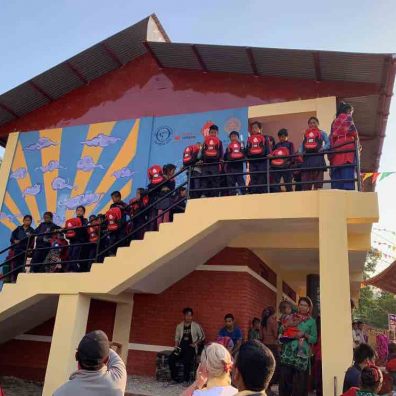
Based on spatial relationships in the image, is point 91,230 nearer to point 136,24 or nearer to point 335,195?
point 335,195

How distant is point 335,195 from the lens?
6.34 m

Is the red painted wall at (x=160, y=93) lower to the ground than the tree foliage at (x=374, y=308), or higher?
higher

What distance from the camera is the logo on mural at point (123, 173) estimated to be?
10.3 m

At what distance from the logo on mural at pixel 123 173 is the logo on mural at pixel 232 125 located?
2.43m

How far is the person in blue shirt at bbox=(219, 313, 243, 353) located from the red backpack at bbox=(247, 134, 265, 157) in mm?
2984

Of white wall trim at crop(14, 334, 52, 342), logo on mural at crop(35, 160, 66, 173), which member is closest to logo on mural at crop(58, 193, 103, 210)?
logo on mural at crop(35, 160, 66, 173)

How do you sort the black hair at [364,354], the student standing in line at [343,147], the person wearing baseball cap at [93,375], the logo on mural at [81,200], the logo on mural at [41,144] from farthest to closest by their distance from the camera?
the logo on mural at [41,144]
the logo on mural at [81,200]
the student standing in line at [343,147]
the black hair at [364,354]
the person wearing baseball cap at [93,375]

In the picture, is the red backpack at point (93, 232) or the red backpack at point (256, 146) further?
the red backpack at point (93, 232)

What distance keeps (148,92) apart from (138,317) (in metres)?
5.49

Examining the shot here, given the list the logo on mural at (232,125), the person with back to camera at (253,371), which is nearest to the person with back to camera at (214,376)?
the person with back to camera at (253,371)

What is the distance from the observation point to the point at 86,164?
1091 centimetres

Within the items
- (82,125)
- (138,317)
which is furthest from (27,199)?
(138,317)

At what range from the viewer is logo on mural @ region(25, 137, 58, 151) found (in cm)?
1155

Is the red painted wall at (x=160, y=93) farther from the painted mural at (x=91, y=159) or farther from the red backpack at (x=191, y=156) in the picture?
the red backpack at (x=191, y=156)
